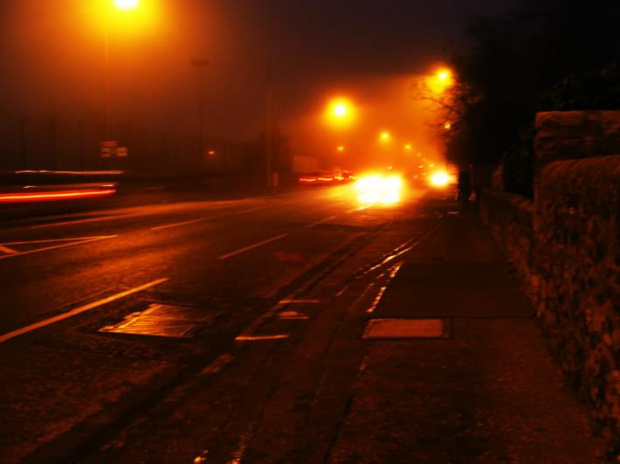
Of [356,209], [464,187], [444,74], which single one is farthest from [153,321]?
[464,187]

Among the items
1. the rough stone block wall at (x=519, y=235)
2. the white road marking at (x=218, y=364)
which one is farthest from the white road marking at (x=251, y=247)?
the white road marking at (x=218, y=364)

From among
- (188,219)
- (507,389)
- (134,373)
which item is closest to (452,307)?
(507,389)

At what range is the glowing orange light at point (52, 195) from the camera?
2744cm

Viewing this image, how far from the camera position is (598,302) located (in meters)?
5.27

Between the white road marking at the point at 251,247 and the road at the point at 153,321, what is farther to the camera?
the white road marking at the point at 251,247

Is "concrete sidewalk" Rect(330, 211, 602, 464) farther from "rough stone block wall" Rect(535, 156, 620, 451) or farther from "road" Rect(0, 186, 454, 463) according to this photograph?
"road" Rect(0, 186, 454, 463)

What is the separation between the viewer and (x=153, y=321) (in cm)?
916

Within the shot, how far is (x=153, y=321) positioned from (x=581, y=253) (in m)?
5.12

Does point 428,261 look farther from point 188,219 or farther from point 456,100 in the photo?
point 456,100

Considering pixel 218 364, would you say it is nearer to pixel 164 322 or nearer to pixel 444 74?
pixel 164 322

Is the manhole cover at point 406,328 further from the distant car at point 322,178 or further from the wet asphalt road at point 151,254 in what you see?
the distant car at point 322,178

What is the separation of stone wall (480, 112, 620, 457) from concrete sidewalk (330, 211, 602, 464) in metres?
0.23

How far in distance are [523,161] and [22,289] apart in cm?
848

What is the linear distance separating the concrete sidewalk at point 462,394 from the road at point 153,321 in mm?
693
